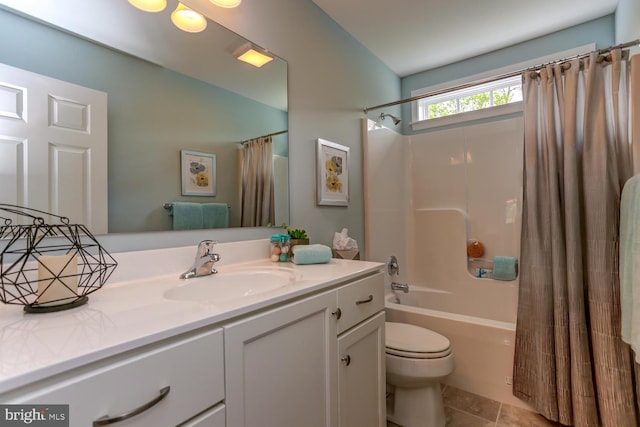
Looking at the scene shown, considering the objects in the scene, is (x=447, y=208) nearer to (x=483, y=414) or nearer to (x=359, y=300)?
(x=483, y=414)

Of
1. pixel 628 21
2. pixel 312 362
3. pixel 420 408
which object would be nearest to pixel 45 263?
pixel 312 362

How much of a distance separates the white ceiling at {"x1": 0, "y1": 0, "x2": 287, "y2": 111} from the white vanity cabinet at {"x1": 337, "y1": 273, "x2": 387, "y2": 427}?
1.06m

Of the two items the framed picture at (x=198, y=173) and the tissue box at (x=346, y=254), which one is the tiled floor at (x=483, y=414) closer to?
the tissue box at (x=346, y=254)

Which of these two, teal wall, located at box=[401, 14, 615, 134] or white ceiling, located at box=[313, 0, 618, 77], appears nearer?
white ceiling, located at box=[313, 0, 618, 77]

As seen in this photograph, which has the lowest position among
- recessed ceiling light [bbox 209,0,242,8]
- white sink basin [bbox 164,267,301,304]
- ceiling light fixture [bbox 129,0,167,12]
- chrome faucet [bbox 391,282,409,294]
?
chrome faucet [bbox 391,282,409,294]

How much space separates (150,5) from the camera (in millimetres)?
1111

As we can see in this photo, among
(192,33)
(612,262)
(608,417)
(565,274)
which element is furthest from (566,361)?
(192,33)

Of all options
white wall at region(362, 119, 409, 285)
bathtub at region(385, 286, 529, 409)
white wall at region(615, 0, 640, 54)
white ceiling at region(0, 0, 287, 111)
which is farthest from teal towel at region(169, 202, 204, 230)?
white wall at region(615, 0, 640, 54)

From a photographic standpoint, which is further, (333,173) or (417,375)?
(333,173)

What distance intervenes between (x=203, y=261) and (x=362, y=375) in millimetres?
781

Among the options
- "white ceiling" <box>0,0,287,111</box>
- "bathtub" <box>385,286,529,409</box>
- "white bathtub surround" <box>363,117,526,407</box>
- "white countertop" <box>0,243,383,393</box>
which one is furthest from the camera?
"white bathtub surround" <box>363,117,526,407</box>

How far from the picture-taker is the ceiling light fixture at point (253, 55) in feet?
4.67

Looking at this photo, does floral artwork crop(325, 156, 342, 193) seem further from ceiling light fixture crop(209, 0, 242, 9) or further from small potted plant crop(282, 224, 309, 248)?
ceiling light fixture crop(209, 0, 242, 9)

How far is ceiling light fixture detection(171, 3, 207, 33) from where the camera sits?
1.19 m
